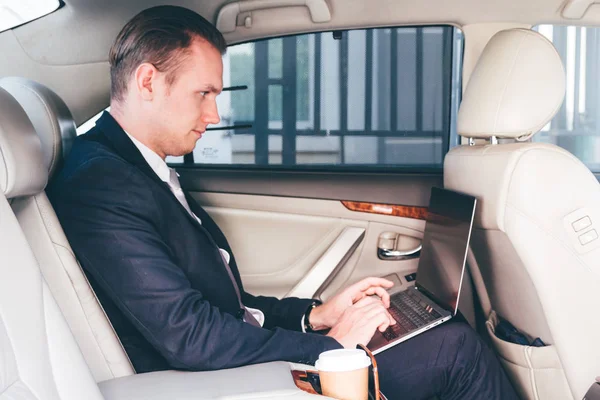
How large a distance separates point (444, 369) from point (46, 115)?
1208 mm

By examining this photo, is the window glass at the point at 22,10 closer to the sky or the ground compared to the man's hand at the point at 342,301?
closer to the sky

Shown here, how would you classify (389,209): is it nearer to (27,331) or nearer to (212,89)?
(212,89)

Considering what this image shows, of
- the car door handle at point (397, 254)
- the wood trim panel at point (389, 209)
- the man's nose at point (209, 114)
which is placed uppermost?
the man's nose at point (209, 114)

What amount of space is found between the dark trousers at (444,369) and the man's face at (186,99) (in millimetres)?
781

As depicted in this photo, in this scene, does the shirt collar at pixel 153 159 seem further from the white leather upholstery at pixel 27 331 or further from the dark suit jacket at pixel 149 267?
the white leather upholstery at pixel 27 331

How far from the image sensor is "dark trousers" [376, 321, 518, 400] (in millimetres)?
1856

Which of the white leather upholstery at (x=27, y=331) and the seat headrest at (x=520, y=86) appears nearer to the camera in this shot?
the white leather upholstery at (x=27, y=331)

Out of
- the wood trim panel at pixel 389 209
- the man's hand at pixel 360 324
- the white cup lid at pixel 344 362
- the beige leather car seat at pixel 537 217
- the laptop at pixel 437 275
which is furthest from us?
the wood trim panel at pixel 389 209

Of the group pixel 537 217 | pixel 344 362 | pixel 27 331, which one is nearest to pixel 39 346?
pixel 27 331

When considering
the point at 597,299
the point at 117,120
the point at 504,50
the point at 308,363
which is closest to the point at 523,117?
the point at 504,50

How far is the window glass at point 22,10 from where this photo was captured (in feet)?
7.18

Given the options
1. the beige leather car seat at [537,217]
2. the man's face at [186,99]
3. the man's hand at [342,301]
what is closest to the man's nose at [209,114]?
the man's face at [186,99]

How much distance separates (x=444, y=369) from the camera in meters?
1.88

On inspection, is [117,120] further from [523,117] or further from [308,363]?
[523,117]
